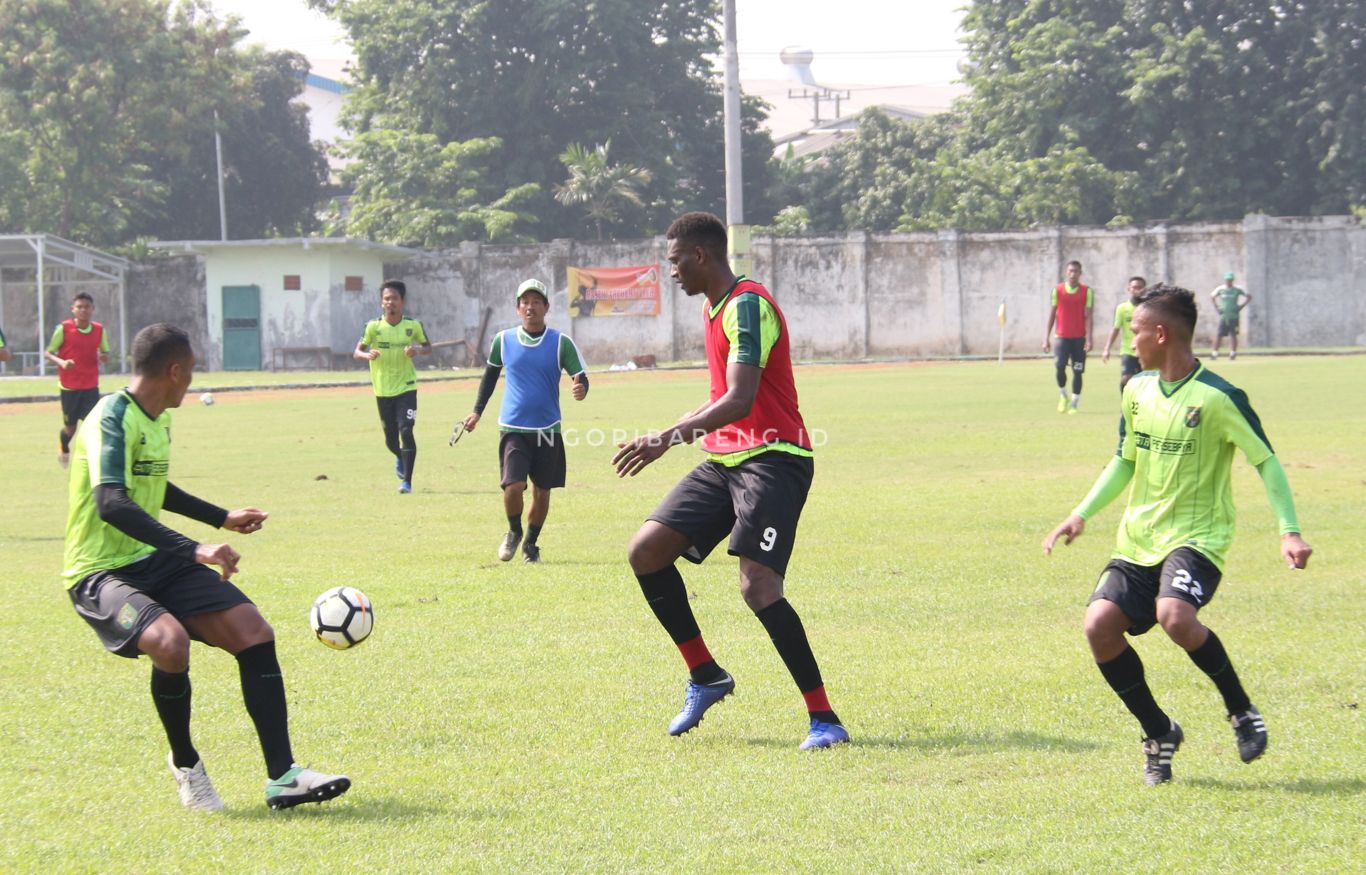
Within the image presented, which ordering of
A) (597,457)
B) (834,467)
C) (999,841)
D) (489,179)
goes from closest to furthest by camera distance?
(999,841) < (834,467) < (597,457) < (489,179)

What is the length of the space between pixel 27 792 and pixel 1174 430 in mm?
4372

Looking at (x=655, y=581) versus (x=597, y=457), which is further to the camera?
(x=597, y=457)

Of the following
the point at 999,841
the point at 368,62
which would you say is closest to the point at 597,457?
the point at 999,841

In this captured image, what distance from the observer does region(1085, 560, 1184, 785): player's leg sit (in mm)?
5496

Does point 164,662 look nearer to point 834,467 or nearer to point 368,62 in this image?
point 834,467

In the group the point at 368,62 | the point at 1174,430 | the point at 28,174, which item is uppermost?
the point at 368,62

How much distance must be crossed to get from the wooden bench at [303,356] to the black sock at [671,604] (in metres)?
40.6

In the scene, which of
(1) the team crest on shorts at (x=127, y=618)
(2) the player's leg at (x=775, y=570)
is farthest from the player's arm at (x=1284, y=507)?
(1) the team crest on shorts at (x=127, y=618)

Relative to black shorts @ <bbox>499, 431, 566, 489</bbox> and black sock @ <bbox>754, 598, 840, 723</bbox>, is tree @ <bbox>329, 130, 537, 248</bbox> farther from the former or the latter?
black sock @ <bbox>754, 598, 840, 723</bbox>

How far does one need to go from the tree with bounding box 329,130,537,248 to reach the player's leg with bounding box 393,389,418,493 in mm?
35834

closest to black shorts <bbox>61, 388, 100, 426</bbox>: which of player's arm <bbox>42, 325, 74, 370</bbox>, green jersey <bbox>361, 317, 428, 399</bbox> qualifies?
player's arm <bbox>42, 325, 74, 370</bbox>

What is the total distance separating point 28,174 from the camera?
51344 mm

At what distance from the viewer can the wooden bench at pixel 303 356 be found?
151 ft

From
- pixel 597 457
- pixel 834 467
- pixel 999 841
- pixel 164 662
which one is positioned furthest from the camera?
pixel 597 457
